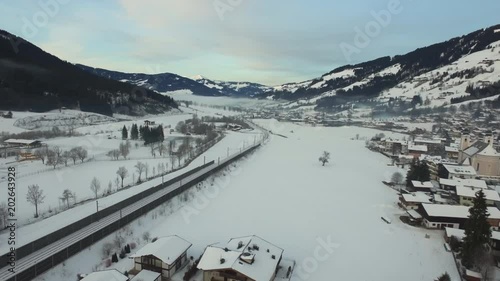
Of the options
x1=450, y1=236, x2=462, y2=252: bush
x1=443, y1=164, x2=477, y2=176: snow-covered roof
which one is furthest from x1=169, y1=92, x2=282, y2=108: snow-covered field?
x1=450, y1=236, x2=462, y2=252: bush

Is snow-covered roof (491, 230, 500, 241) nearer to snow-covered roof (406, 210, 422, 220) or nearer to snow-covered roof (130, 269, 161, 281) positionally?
snow-covered roof (406, 210, 422, 220)

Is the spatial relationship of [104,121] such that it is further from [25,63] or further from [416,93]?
[416,93]

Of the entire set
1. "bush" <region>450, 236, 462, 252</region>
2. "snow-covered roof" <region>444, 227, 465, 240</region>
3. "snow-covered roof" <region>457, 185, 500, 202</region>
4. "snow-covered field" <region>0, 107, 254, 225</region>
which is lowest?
"bush" <region>450, 236, 462, 252</region>

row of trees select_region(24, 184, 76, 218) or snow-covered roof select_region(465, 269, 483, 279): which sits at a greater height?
row of trees select_region(24, 184, 76, 218)

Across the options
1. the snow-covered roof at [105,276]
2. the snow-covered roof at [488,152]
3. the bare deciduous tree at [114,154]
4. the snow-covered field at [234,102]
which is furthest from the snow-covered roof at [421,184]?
the snow-covered field at [234,102]

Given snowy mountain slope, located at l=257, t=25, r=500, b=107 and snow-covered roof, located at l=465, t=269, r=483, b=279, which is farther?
snowy mountain slope, located at l=257, t=25, r=500, b=107

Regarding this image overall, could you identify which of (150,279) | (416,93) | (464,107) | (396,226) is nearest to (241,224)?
(150,279)

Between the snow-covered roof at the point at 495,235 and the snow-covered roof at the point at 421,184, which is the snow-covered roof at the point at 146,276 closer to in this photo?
the snow-covered roof at the point at 495,235

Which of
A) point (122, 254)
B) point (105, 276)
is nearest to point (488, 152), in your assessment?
point (122, 254)
